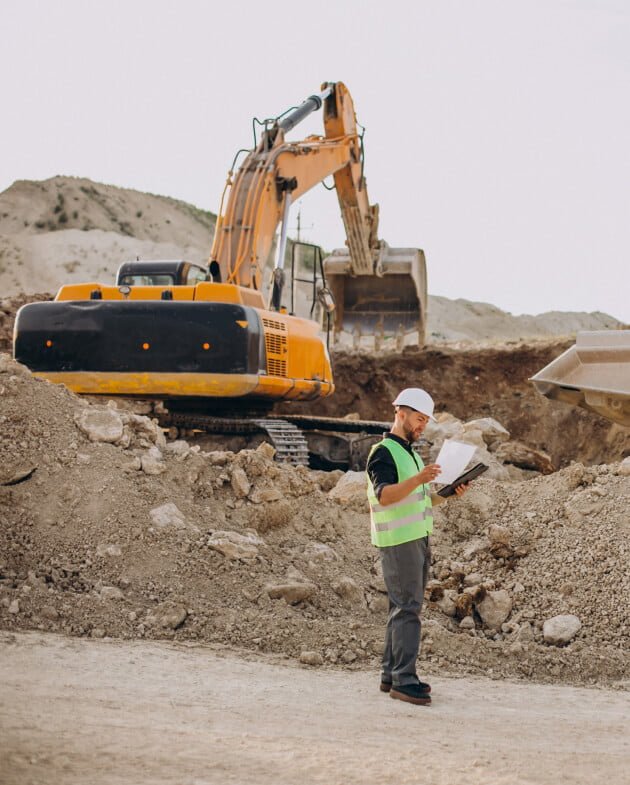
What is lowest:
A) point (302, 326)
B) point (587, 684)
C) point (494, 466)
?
point (587, 684)

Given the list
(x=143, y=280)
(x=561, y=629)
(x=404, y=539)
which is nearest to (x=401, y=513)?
(x=404, y=539)

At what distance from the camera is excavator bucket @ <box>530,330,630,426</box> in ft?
17.3

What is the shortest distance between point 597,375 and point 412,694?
206 centimetres

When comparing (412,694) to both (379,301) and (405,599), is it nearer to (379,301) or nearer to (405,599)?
(405,599)

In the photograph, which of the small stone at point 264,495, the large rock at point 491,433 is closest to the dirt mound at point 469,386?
the large rock at point 491,433

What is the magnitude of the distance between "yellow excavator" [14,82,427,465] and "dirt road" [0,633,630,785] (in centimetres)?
470

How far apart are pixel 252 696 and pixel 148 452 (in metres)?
3.05

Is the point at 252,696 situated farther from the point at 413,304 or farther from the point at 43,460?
the point at 413,304

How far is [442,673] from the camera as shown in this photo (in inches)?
204

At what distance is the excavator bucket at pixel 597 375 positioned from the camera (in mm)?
5277

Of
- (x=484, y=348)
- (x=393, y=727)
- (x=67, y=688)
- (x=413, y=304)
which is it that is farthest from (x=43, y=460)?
(x=484, y=348)

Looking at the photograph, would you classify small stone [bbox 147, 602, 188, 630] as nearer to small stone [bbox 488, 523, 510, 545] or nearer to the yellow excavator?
small stone [bbox 488, 523, 510, 545]

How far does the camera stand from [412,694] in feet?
14.4

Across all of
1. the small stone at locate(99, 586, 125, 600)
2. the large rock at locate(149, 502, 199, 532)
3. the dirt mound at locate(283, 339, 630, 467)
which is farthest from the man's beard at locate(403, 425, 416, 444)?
the dirt mound at locate(283, 339, 630, 467)
